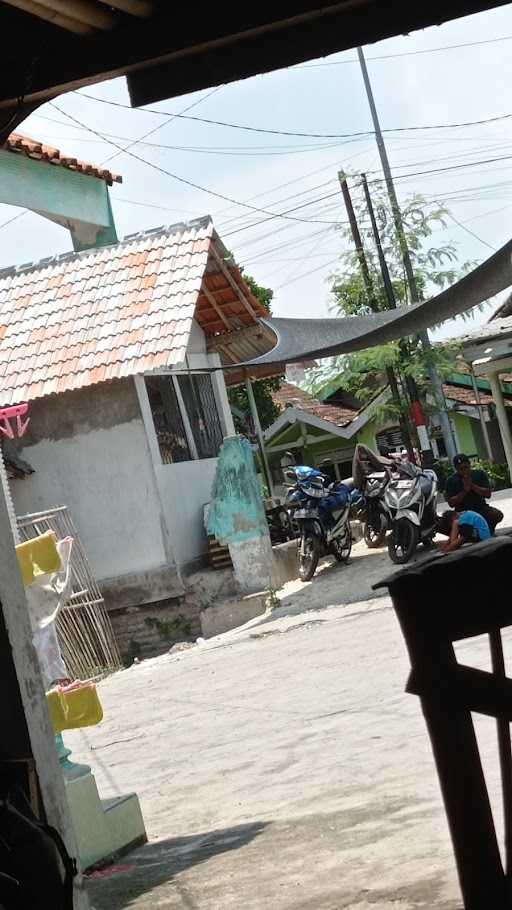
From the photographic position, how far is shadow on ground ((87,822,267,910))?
5.47 m

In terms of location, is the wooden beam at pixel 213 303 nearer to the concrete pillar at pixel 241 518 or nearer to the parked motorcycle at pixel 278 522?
the concrete pillar at pixel 241 518

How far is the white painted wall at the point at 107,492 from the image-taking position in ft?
54.9

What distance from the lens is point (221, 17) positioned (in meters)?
4.08

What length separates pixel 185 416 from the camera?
59.5 feet

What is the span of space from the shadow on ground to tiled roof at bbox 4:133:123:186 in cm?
318

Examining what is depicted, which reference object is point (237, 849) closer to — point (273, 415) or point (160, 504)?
point (160, 504)

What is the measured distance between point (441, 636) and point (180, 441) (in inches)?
588

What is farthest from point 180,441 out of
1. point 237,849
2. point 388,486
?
point 237,849

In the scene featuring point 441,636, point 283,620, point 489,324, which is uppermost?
point 489,324

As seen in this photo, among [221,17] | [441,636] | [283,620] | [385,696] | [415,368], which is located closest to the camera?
[441,636]

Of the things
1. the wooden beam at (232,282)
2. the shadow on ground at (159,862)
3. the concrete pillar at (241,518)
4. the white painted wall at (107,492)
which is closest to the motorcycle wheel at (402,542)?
the concrete pillar at (241,518)

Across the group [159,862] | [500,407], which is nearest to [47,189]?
[159,862]

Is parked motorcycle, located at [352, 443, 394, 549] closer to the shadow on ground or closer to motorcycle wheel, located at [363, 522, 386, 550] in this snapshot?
motorcycle wheel, located at [363, 522, 386, 550]

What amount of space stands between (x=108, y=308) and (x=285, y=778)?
11019 millimetres
